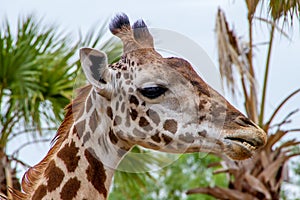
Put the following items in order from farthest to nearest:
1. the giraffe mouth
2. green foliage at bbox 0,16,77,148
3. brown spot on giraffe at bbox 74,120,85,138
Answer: green foliage at bbox 0,16,77,148 < brown spot on giraffe at bbox 74,120,85,138 < the giraffe mouth

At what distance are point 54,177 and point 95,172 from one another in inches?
7.5

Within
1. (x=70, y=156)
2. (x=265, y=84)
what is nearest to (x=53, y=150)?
(x=70, y=156)

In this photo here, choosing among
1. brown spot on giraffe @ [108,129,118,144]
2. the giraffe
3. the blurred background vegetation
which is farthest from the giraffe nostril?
the blurred background vegetation

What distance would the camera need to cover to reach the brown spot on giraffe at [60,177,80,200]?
295cm

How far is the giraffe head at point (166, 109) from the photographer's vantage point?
115 inches

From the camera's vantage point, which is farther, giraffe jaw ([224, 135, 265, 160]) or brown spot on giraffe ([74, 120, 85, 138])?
brown spot on giraffe ([74, 120, 85, 138])

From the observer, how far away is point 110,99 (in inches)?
121

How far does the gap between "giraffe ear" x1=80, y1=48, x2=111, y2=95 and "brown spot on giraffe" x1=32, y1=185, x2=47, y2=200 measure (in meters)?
0.53

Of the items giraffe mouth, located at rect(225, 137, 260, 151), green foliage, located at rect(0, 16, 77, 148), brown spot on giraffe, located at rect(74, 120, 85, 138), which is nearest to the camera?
giraffe mouth, located at rect(225, 137, 260, 151)

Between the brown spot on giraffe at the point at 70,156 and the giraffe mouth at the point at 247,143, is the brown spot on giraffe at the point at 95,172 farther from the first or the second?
the giraffe mouth at the point at 247,143

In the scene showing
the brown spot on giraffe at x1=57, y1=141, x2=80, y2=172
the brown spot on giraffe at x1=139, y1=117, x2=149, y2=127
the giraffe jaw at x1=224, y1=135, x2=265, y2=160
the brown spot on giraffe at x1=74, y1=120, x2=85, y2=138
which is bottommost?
the brown spot on giraffe at x1=57, y1=141, x2=80, y2=172

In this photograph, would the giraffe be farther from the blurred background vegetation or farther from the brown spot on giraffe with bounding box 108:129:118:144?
the blurred background vegetation

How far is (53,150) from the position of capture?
3.12 meters

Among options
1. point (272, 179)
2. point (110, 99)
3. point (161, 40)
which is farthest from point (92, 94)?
point (272, 179)
